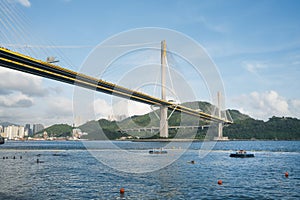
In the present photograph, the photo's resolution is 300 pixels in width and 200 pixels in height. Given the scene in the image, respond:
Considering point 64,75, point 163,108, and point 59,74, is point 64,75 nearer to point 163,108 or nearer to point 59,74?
point 59,74

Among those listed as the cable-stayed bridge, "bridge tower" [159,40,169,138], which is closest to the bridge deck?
the cable-stayed bridge

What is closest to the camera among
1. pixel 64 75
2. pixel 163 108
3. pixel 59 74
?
pixel 59 74

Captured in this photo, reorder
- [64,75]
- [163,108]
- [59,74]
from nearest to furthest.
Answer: [59,74]
[64,75]
[163,108]

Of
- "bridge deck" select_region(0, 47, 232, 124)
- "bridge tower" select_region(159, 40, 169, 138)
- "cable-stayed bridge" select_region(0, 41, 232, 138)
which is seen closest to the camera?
"bridge deck" select_region(0, 47, 232, 124)

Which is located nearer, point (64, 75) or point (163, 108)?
point (64, 75)

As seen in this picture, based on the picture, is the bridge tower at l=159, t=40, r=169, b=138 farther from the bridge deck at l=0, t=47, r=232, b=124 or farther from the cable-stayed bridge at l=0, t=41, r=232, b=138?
the bridge deck at l=0, t=47, r=232, b=124

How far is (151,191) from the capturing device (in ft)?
83.5

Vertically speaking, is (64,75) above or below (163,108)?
above

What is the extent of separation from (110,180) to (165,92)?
271 feet

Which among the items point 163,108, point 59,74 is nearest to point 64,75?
point 59,74

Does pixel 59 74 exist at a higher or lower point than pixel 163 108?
higher

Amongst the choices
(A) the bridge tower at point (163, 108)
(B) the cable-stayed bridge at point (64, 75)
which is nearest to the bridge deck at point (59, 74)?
(B) the cable-stayed bridge at point (64, 75)

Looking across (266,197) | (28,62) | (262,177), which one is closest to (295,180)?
(262,177)

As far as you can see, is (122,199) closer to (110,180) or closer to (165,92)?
(110,180)
